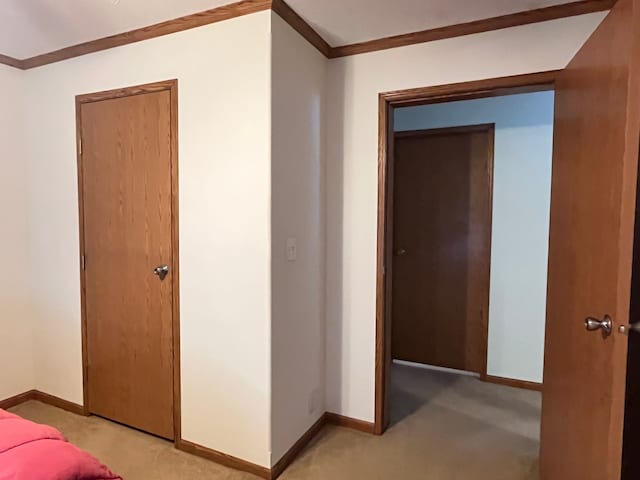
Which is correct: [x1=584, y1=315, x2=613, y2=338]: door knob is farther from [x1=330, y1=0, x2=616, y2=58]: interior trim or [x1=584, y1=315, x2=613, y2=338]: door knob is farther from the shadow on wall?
[x1=330, y1=0, x2=616, y2=58]: interior trim

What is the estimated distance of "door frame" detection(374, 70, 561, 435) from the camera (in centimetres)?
216

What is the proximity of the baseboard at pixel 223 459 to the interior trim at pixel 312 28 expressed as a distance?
217cm

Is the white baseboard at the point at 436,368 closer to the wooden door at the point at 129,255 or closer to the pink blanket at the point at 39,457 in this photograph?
the wooden door at the point at 129,255

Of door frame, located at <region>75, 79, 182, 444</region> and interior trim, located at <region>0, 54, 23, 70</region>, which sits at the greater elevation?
interior trim, located at <region>0, 54, 23, 70</region>

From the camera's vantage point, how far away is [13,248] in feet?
9.00

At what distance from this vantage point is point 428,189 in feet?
11.4

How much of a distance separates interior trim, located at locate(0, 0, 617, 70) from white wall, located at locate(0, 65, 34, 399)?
40 cm

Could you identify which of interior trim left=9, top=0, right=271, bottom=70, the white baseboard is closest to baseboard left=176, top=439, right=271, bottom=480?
the white baseboard

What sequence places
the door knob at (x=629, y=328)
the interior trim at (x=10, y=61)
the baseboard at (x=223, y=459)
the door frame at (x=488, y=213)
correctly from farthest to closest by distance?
the door frame at (x=488, y=213), the interior trim at (x=10, y=61), the baseboard at (x=223, y=459), the door knob at (x=629, y=328)

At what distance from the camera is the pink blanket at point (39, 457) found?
3.12ft

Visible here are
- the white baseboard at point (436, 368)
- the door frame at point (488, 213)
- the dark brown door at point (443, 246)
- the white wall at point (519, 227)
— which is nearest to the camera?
the white wall at point (519, 227)

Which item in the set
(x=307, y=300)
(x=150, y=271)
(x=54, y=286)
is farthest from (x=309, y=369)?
(x=54, y=286)

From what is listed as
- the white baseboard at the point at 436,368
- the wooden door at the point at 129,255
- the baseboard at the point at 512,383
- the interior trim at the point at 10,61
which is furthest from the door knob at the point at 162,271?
the baseboard at the point at 512,383

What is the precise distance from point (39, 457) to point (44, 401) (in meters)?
2.25
